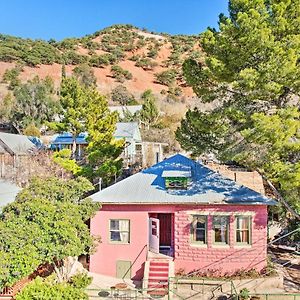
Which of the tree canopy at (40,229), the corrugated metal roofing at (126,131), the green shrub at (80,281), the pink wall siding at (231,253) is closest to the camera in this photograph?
the tree canopy at (40,229)

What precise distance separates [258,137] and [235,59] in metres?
3.39

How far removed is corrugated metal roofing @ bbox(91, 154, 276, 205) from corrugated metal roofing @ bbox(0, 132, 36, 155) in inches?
747

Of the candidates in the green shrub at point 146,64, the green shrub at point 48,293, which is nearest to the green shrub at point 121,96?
the green shrub at point 146,64

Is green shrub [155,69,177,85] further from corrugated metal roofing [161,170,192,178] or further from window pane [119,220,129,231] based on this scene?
window pane [119,220,129,231]

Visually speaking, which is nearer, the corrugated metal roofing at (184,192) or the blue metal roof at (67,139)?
the corrugated metal roofing at (184,192)

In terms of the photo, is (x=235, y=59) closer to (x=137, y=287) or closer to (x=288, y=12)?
(x=288, y=12)

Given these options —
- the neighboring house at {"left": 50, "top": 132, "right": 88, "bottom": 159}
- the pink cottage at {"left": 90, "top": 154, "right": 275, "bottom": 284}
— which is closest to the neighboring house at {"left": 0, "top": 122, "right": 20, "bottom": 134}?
the neighboring house at {"left": 50, "top": 132, "right": 88, "bottom": 159}

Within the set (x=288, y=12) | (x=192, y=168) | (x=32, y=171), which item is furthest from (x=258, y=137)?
(x=32, y=171)

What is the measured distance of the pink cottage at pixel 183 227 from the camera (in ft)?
61.5

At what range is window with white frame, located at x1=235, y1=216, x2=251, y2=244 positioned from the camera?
1897cm

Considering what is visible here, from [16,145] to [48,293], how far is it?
26027mm

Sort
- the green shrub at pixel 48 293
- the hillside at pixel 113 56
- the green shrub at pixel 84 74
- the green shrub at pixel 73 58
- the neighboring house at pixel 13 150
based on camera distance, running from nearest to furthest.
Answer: the green shrub at pixel 48 293, the neighboring house at pixel 13 150, the green shrub at pixel 84 74, the hillside at pixel 113 56, the green shrub at pixel 73 58

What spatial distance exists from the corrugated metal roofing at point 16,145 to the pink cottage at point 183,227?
19540 mm

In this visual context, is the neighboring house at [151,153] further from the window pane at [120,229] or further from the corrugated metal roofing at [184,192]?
the window pane at [120,229]
